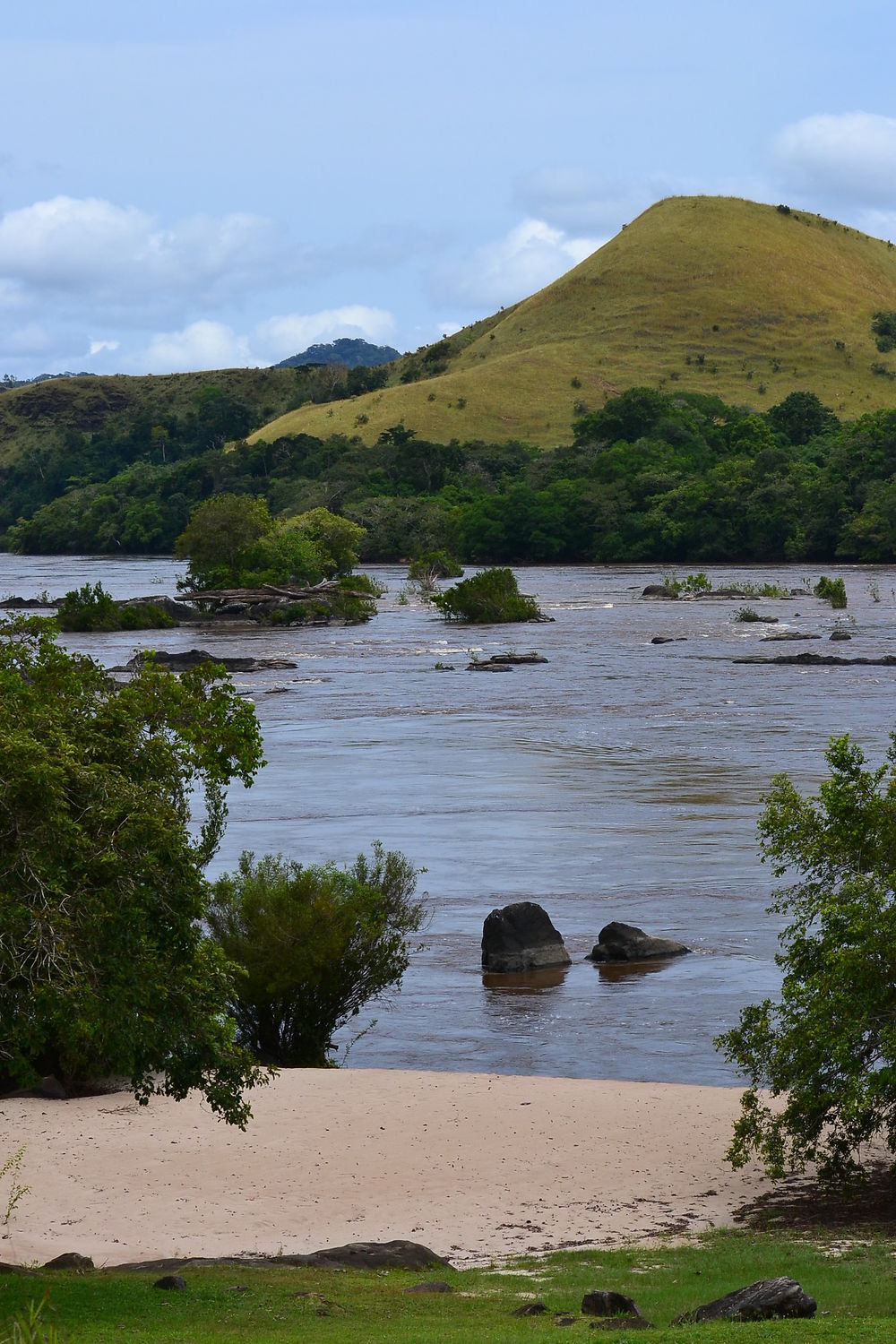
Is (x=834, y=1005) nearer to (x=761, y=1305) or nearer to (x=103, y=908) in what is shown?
(x=761, y=1305)

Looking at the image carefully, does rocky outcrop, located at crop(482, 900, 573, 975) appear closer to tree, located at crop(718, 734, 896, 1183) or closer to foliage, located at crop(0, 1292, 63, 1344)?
tree, located at crop(718, 734, 896, 1183)

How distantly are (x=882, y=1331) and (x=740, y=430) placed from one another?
11891cm

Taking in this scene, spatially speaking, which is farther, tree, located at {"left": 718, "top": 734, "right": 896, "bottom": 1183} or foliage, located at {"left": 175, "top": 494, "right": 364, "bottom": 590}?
foliage, located at {"left": 175, "top": 494, "right": 364, "bottom": 590}

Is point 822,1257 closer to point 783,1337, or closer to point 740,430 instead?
point 783,1337

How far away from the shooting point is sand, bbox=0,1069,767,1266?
11477 mm

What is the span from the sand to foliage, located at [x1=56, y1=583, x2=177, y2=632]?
150 ft

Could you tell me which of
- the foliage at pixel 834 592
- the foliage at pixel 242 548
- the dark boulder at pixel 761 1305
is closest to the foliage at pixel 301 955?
the dark boulder at pixel 761 1305

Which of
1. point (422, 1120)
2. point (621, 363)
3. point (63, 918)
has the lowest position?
point (422, 1120)

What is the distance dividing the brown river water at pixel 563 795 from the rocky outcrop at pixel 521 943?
10.0 inches

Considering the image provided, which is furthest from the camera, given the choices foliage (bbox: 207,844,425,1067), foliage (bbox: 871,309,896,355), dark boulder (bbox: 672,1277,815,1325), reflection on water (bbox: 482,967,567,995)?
foliage (bbox: 871,309,896,355)

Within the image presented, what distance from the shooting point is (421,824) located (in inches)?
1018

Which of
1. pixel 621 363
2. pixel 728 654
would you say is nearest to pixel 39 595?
pixel 728 654

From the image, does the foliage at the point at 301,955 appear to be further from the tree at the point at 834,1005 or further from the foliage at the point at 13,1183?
the tree at the point at 834,1005

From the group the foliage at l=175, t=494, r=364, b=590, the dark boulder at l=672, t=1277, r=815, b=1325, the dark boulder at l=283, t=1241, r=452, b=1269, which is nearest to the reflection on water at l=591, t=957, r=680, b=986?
the dark boulder at l=283, t=1241, r=452, b=1269
